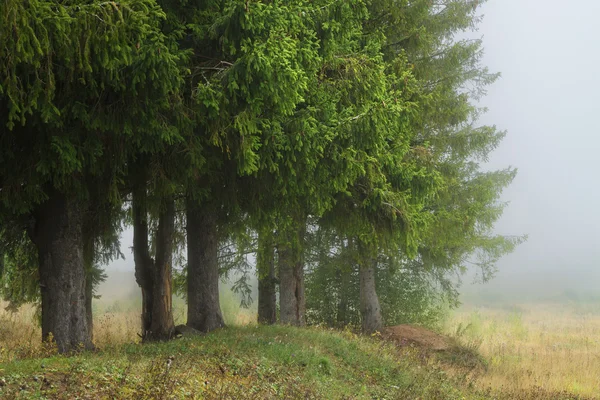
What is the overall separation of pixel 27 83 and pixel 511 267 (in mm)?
98069

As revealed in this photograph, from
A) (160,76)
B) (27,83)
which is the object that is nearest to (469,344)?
(160,76)

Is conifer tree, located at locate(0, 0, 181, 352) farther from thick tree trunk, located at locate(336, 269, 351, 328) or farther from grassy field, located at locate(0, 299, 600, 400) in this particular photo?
thick tree trunk, located at locate(336, 269, 351, 328)

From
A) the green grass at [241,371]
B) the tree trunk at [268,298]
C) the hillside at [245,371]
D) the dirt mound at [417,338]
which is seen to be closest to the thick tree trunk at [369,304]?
the dirt mound at [417,338]

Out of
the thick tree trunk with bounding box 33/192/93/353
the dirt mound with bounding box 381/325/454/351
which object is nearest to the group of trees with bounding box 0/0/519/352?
the thick tree trunk with bounding box 33/192/93/353

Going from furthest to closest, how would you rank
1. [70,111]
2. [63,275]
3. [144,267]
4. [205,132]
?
[144,267]
[63,275]
[205,132]
[70,111]


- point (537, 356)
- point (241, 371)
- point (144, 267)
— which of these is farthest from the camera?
point (537, 356)

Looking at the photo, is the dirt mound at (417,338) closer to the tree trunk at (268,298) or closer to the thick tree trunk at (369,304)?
the thick tree trunk at (369,304)

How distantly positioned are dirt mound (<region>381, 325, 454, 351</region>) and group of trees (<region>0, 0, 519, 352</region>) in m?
3.15

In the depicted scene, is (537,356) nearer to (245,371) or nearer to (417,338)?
(417,338)

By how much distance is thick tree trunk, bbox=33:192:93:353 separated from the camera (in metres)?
10.8

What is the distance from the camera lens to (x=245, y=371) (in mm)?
9164

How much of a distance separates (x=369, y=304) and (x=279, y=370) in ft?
31.6

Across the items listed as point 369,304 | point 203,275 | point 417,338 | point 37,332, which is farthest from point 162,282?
point 37,332

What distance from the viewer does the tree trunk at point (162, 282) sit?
47.0ft
